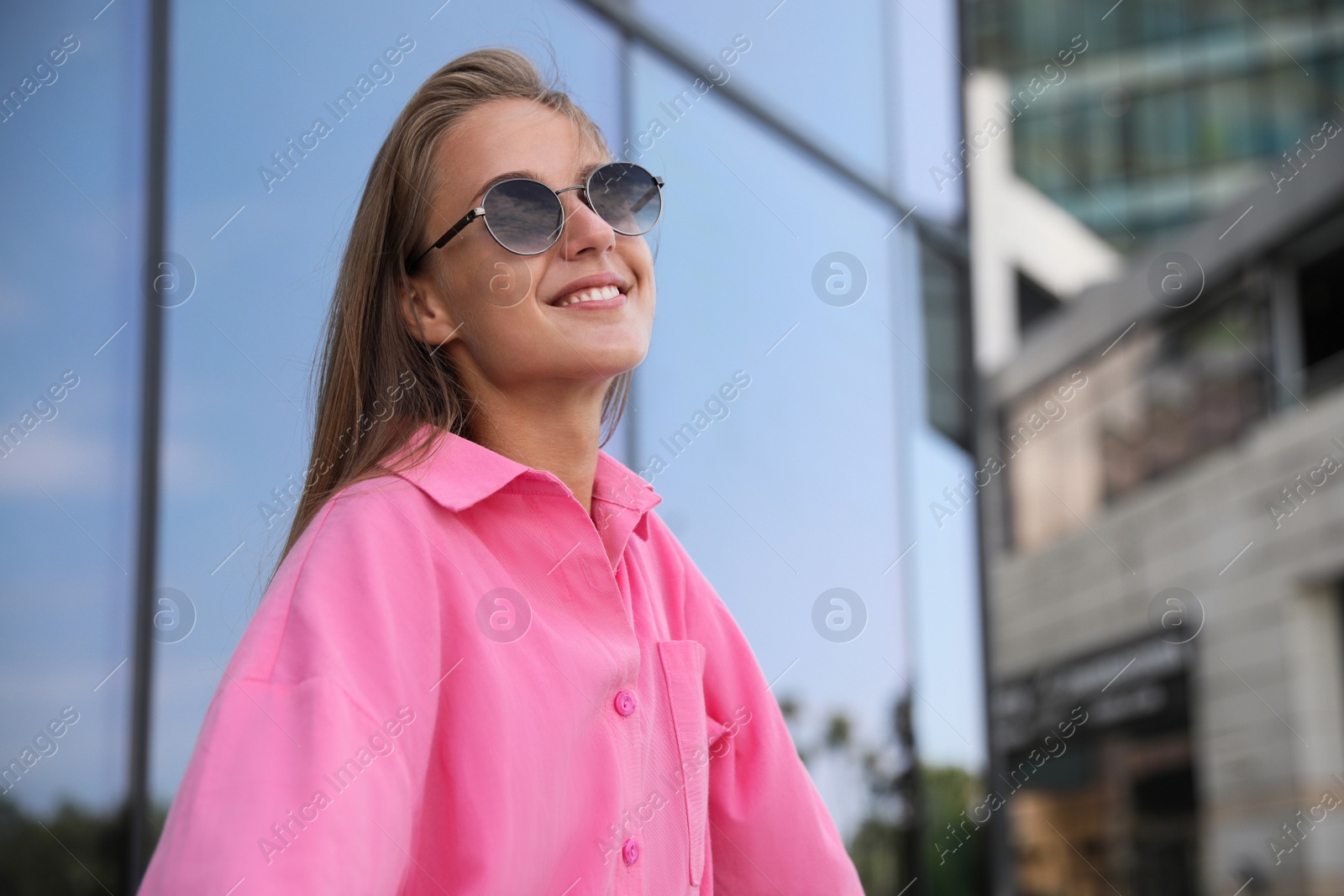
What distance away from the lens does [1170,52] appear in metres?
25.8

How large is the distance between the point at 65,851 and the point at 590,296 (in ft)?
8.13

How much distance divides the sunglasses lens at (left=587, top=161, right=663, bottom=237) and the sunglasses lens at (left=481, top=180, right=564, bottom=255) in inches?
2.6

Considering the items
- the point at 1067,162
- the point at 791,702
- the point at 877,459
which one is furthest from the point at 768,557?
the point at 1067,162

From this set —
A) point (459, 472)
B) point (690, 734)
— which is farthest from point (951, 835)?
point (459, 472)

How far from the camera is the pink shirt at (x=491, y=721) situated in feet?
3.54

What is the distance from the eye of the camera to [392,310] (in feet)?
5.54

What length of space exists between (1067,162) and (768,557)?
82.7 ft

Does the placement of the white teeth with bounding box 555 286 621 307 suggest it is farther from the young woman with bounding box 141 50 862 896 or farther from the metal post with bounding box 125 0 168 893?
the metal post with bounding box 125 0 168 893

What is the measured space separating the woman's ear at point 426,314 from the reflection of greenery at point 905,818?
306 cm

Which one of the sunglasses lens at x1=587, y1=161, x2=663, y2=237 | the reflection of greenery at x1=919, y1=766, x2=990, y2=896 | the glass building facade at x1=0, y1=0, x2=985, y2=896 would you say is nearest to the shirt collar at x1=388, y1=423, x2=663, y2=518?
the sunglasses lens at x1=587, y1=161, x2=663, y2=237

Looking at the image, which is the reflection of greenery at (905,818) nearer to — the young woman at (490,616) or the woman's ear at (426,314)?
the young woman at (490,616)

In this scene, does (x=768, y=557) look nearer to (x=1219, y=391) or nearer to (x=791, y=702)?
(x=791, y=702)

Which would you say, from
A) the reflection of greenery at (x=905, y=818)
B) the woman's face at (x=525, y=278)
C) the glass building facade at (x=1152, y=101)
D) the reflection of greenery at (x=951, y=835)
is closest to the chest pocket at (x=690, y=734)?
the woman's face at (x=525, y=278)

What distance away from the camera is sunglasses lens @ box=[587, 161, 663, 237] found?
5.50ft
